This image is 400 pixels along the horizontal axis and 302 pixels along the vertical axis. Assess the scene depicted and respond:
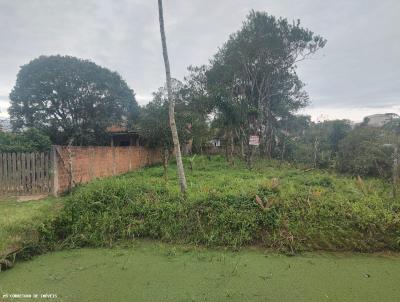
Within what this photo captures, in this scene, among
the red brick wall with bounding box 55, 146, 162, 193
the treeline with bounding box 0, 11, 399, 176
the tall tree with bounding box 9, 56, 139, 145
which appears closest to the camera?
the red brick wall with bounding box 55, 146, 162, 193

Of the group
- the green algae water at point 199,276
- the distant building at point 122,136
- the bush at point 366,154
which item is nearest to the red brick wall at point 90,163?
the green algae water at point 199,276

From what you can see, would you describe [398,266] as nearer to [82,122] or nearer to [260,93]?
[260,93]

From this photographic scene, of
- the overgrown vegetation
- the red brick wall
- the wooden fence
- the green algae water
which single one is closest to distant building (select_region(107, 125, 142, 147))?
the red brick wall

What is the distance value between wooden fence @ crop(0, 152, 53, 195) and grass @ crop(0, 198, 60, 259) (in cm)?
58

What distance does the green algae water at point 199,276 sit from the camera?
270 cm

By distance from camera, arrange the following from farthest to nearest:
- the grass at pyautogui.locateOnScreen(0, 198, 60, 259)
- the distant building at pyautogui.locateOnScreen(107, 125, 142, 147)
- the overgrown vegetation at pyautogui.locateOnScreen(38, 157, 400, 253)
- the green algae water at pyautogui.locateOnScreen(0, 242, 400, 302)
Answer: the distant building at pyautogui.locateOnScreen(107, 125, 142, 147) → the overgrown vegetation at pyautogui.locateOnScreen(38, 157, 400, 253) → the grass at pyautogui.locateOnScreen(0, 198, 60, 259) → the green algae water at pyautogui.locateOnScreen(0, 242, 400, 302)

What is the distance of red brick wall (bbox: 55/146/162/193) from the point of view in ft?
22.1

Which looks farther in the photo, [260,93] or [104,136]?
[104,136]

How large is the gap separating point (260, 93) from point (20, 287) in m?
14.7

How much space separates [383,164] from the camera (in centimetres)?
949

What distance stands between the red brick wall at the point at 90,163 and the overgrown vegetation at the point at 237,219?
7.30 ft

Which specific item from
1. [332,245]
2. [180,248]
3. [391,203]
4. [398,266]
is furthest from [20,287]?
[391,203]

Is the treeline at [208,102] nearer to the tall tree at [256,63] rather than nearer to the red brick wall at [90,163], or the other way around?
the tall tree at [256,63]

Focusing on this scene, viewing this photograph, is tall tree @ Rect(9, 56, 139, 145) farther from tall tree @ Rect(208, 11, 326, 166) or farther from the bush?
the bush
